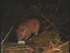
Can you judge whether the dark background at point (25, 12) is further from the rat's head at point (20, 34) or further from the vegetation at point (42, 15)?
the rat's head at point (20, 34)

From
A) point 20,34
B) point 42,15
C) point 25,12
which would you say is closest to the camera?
point 20,34

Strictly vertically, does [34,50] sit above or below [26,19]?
below

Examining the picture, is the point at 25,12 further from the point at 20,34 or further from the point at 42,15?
the point at 20,34

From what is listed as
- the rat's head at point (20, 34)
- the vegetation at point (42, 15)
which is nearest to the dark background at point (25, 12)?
the vegetation at point (42, 15)

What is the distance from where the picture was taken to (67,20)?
452 centimetres

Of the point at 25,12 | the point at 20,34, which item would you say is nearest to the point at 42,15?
the point at 25,12

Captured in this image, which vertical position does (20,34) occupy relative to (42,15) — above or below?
below

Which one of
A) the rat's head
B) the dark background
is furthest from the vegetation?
the rat's head

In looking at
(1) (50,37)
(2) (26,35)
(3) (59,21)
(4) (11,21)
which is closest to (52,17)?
(3) (59,21)

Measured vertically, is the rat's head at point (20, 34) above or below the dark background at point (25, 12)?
below

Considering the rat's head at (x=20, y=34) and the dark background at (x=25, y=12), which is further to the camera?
the dark background at (x=25, y=12)

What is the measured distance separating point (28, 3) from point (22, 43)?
161 centimetres

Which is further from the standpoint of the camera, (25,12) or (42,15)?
(25,12)

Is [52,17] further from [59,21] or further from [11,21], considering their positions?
[11,21]
